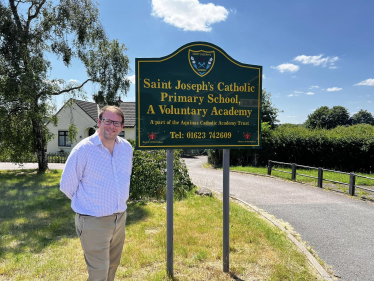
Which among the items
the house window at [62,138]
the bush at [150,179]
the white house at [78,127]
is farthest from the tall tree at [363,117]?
the bush at [150,179]

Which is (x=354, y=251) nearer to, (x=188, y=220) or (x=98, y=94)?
(x=188, y=220)

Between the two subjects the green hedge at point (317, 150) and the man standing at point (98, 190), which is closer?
the man standing at point (98, 190)

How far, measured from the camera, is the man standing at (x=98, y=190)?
7.82 ft

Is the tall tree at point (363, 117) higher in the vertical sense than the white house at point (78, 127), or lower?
higher

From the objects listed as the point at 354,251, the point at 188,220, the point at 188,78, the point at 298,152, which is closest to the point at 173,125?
the point at 188,78

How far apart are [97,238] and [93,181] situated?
0.53 meters

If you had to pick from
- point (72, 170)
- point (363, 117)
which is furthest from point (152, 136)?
point (363, 117)

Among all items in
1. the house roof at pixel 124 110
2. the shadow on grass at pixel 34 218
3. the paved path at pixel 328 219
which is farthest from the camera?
the house roof at pixel 124 110

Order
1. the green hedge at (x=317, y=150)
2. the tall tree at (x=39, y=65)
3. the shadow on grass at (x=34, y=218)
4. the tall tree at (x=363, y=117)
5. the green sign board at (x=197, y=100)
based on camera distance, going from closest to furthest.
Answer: the green sign board at (x=197, y=100) → the shadow on grass at (x=34, y=218) → the tall tree at (x=39, y=65) → the green hedge at (x=317, y=150) → the tall tree at (x=363, y=117)

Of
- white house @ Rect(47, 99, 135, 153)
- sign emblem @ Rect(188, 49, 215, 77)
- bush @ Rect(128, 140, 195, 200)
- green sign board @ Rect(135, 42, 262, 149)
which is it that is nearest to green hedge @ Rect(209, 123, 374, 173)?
bush @ Rect(128, 140, 195, 200)

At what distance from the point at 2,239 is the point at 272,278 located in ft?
15.4

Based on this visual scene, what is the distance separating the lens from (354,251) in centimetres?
462

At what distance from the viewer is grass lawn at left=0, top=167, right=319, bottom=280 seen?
11.9 feet

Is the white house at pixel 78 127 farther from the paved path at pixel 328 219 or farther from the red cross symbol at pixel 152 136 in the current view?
the red cross symbol at pixel 152 136
